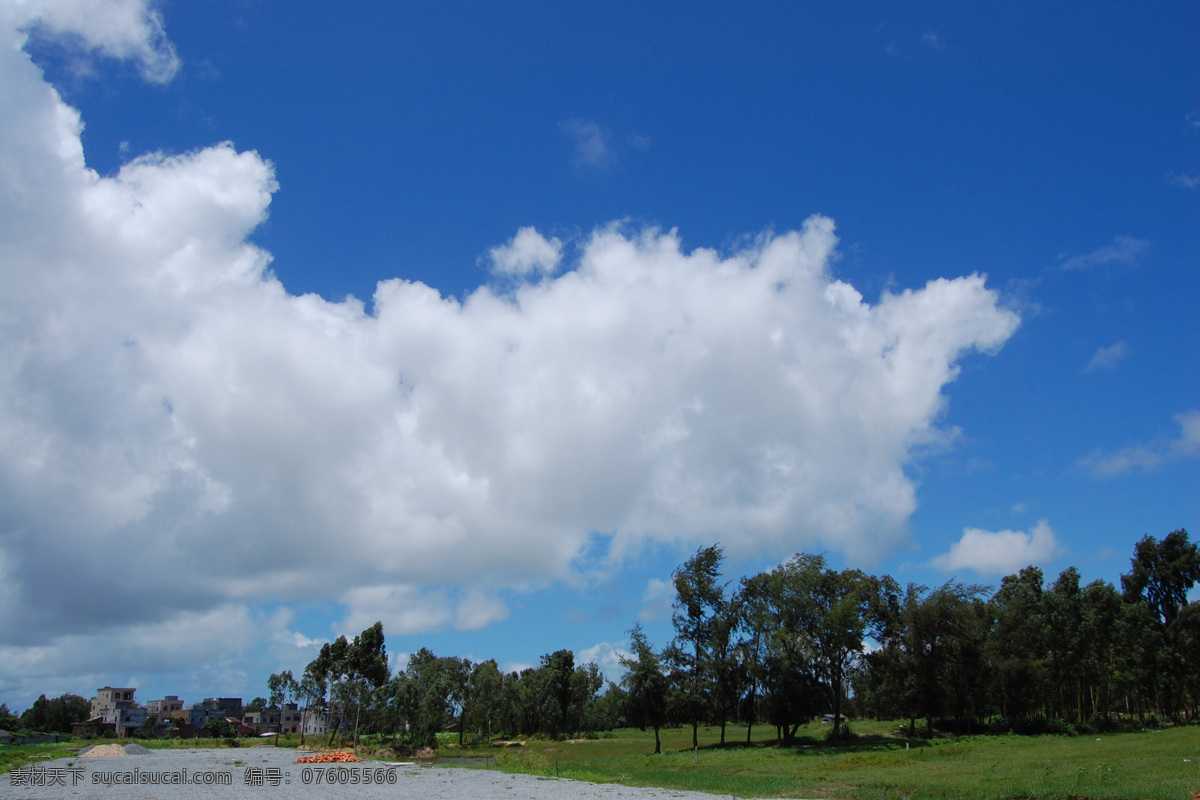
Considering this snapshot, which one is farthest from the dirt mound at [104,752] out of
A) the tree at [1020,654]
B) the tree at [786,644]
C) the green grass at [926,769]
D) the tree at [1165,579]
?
the tree at [1165,579]

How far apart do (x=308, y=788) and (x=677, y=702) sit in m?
33.0

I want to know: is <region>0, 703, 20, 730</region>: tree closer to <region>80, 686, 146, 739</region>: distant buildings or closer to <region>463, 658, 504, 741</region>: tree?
<region>80, 686, 146, 739</region>: distant buildings

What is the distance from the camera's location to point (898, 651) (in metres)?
64.1

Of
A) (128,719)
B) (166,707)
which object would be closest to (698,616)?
(128,719)

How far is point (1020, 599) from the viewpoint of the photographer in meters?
70.4

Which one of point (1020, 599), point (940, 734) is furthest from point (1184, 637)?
point (940, 734)

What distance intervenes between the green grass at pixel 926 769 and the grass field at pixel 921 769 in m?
0.05

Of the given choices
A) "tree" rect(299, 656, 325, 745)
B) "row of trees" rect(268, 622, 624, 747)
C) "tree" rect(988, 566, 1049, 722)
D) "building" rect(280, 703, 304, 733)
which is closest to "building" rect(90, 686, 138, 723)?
"building" rect(280, 703, 304, 733)

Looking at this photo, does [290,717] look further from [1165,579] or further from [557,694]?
[1165,579]

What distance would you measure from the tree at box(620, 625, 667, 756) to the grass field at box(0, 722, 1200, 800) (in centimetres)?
478

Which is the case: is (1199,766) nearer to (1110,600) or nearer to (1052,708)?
(1110,600)

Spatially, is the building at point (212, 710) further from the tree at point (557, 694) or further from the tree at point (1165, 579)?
the tree at point (1165, 579)

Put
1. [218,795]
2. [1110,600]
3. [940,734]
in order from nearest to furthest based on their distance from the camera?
1. [218,795]
2. [940,734]
3. [1110,600]

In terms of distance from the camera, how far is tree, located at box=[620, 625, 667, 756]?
59594 mm
